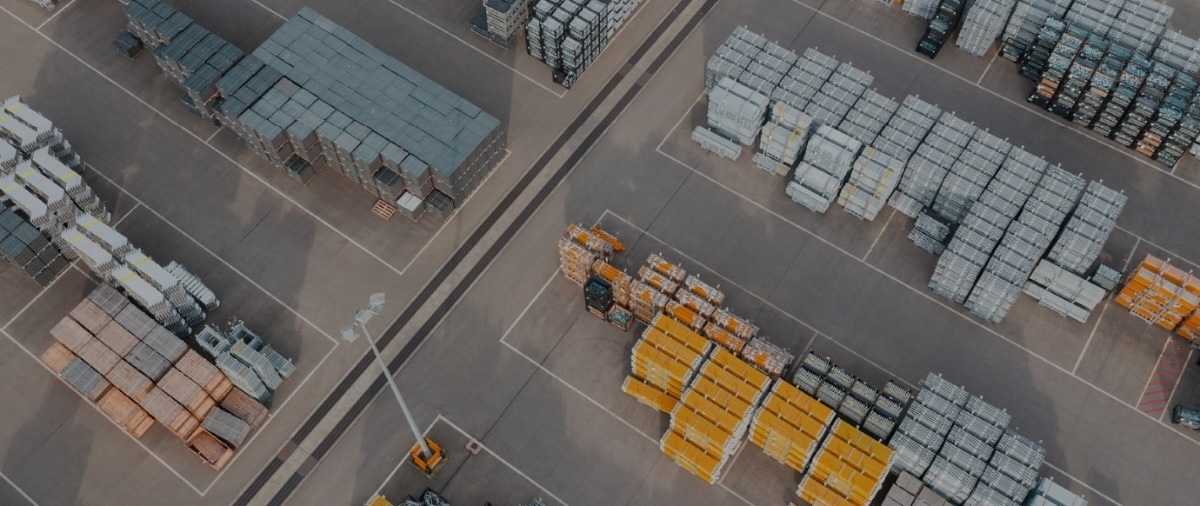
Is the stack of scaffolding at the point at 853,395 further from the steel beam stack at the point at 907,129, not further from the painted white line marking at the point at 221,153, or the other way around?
the painted white line marking at the point at 221,153

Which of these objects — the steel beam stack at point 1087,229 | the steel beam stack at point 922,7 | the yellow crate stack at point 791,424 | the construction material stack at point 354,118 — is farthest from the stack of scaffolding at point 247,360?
the steel beam stack at point 922,7

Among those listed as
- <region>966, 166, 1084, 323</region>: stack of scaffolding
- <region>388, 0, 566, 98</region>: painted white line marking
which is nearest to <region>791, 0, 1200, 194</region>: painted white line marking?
<region>966, 166, 1084, 323</region>: stack of scaffolding

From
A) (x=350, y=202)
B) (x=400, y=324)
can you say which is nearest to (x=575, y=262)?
(x=400, y=324)

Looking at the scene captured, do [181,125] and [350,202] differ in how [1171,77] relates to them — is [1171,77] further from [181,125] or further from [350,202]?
[181,125]

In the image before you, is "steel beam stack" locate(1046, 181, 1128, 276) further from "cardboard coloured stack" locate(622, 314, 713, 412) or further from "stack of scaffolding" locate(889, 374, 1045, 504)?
"cardboard coloured stack" locate(622, 314, 713, 412)

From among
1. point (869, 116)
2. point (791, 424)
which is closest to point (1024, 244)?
point (869, 116)

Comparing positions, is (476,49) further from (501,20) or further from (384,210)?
(384,210)
